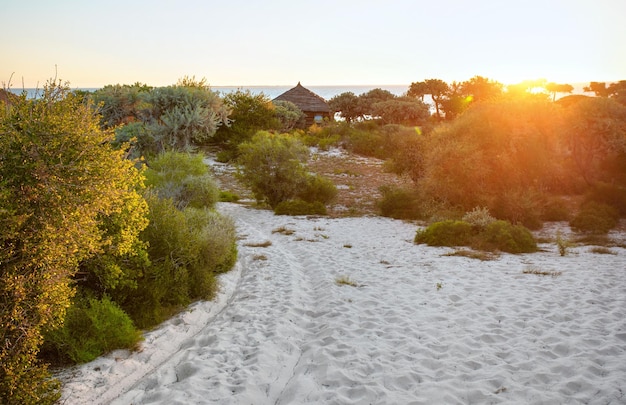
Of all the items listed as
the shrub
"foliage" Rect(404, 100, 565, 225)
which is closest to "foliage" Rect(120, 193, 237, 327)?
the shrub

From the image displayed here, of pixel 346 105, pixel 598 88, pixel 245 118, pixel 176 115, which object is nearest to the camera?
pixel 176 115

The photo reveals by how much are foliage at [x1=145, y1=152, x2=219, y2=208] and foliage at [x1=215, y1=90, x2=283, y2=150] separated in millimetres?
15061

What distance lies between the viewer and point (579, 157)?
19.0 metres

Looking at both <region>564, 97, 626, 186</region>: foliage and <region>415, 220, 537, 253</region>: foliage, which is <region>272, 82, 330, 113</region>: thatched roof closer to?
<region>564, 97, 626, 186</region>: foliage

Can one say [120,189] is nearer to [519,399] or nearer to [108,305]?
[108,305]

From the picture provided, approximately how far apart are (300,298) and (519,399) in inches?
170

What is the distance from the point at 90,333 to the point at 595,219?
14.6 m

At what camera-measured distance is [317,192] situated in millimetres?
17875

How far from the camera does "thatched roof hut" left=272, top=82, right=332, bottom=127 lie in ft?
157

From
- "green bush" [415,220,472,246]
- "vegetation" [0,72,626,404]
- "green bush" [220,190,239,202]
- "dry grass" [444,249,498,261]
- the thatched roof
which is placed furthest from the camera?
the thatched roof

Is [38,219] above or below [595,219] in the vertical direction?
above

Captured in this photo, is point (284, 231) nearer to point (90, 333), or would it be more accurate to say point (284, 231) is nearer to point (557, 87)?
point (90, 333)

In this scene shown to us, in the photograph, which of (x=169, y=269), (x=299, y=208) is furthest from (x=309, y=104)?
(x=169, y=269)

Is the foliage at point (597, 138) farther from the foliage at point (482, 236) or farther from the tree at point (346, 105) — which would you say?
the tree at point (346, 105)
